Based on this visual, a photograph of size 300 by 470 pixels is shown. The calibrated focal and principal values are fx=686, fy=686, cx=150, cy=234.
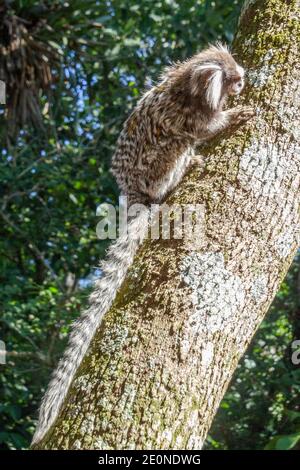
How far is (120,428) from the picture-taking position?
5.77 ft

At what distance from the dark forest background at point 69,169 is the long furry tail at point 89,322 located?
8.81 ft

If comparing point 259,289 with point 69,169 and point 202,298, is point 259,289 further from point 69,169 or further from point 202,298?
point 69,169

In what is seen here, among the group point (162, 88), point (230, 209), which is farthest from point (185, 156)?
point (230, 209)

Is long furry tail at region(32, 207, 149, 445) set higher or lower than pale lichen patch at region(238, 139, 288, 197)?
lower

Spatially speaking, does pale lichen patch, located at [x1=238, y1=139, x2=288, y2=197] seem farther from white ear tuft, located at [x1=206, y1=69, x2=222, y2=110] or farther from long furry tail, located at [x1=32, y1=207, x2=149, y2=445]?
white ear tuft, located at [x1=206, y1=69, x2=222, y2=110]

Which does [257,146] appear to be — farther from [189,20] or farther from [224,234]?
[189,20]

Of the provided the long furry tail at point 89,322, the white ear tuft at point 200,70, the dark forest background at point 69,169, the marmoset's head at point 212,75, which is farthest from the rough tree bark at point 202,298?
the dark forest background at point 69,169

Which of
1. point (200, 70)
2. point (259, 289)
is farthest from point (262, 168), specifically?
point (200, 70)

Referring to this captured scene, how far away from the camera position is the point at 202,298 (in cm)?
198

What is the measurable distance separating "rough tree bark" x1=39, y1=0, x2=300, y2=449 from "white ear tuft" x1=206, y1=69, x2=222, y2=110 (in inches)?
40.1

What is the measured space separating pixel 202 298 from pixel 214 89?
187 cm

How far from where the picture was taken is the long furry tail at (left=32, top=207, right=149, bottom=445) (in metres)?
2.16

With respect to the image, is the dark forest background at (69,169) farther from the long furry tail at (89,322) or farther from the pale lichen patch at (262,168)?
the pale lichen patch at (262,168)

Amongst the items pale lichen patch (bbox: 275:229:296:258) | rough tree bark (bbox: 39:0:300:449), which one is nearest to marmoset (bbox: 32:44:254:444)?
rough tree bark (bbox: 39:0:300:449)
